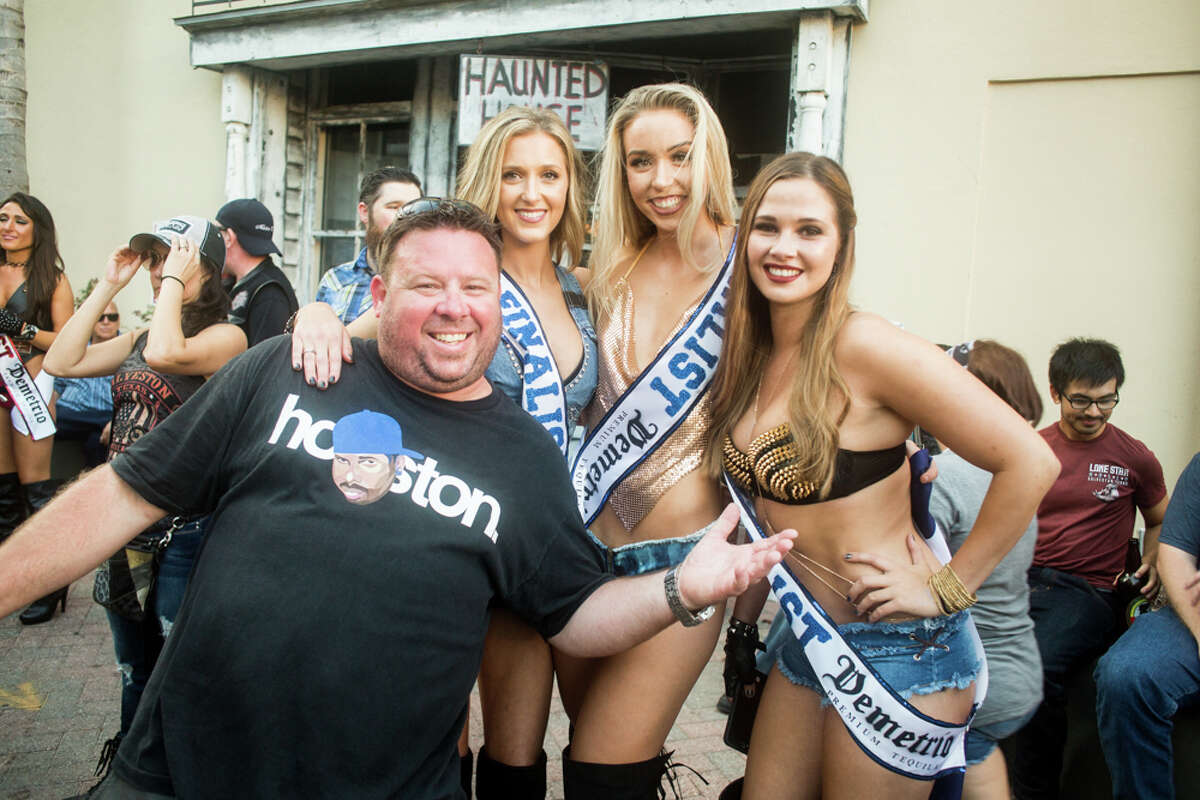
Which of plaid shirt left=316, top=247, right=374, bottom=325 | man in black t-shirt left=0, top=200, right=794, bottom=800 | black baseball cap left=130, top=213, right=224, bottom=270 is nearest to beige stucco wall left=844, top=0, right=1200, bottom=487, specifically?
plaid shirt left=316, top=247, right=374, bottom=325

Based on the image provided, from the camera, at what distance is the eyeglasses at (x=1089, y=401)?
151 inches

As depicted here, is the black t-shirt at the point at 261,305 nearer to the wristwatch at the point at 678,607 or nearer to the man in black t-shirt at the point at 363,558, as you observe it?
the man in black t-shirt at the point at 363,558

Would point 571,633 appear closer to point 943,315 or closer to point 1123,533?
point 1123,533

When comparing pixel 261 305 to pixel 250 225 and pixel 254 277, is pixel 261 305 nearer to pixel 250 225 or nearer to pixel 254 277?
pixel 254 277

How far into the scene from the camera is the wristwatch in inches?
69.2

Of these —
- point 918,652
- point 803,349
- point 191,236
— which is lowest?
point 918,652

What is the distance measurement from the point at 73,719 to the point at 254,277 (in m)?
1.89

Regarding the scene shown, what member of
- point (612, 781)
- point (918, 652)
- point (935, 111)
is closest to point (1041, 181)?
point (935, 111)

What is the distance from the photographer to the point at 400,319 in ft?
6.13

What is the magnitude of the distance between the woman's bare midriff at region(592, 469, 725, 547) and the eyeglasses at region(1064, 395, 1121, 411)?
→ 2302 mm

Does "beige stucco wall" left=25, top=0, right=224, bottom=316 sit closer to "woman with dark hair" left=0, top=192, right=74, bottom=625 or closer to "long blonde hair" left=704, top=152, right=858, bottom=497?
"woman with dark hair" left=0, top=192, right=74, bottom=625

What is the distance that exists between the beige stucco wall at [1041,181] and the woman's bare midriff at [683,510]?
3.61 metres

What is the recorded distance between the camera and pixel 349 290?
130 inches

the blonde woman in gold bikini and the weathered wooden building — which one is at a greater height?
the weathered wooden building
